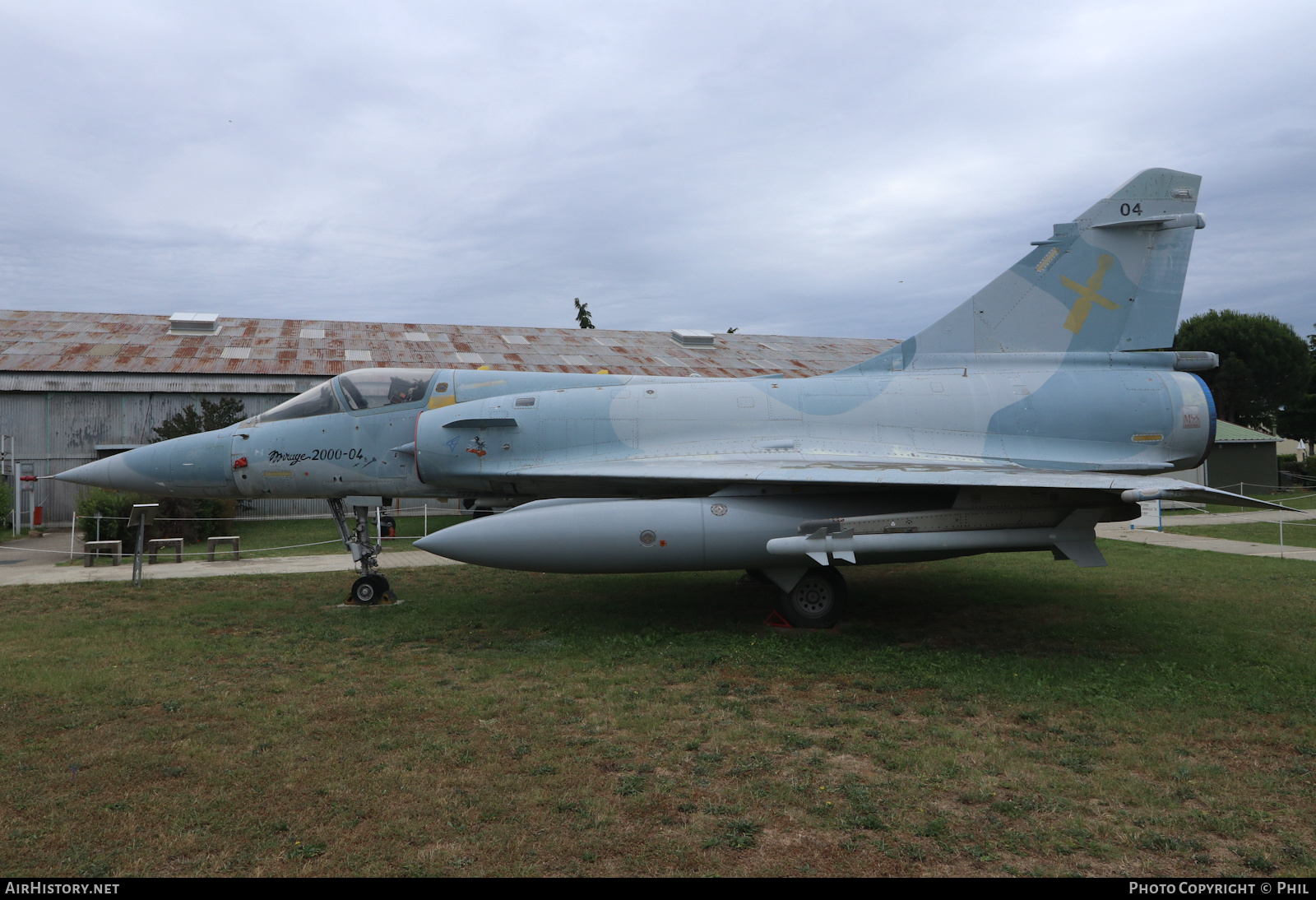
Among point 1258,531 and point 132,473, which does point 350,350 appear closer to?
point 132,473

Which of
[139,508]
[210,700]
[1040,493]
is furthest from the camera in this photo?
[139,508]

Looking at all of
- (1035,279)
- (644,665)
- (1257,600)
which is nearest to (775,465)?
(644,665)

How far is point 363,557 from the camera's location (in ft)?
30.3

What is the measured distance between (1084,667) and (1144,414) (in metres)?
3.11

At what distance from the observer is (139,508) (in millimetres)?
10281

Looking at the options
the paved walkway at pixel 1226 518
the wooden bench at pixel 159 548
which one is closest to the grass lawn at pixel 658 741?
the wooden bench at pixel 159 548

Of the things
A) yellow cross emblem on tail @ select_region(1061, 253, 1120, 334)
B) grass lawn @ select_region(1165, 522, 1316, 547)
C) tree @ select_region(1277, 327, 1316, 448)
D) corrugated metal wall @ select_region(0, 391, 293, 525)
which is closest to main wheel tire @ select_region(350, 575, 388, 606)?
yellow cross emblem on tail @ select_region(1061, 253, 1120, 334)

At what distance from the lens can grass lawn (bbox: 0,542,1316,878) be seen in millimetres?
3469

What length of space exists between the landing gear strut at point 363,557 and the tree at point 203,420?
10046 millimetres

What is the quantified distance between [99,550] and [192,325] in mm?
12847

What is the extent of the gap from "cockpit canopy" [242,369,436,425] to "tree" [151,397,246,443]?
9.93 metres

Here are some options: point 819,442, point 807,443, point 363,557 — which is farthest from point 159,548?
point 819,442

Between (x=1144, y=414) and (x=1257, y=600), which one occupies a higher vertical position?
(x=1144, y=414)

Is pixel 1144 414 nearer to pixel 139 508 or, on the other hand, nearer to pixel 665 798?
pixel 665 798
